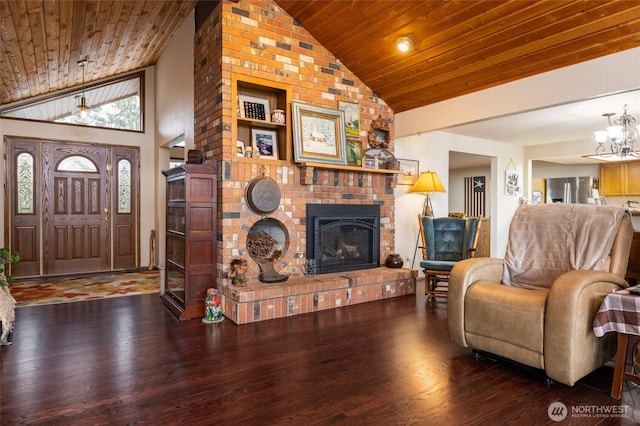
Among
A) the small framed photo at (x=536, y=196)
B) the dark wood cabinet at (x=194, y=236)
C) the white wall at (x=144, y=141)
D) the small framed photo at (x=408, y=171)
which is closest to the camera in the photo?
the dark wood cabinet at (x=194, y=236)

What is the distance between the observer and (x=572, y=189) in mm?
7766

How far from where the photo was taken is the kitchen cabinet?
7027 mm

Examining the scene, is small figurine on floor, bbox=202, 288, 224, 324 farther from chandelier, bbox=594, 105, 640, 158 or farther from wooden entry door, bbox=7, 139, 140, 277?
chandelier, bbox=594, 105, 640, 158

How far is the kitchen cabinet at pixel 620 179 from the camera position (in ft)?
23.1

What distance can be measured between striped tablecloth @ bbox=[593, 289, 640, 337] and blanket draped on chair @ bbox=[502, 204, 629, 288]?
1.61ft


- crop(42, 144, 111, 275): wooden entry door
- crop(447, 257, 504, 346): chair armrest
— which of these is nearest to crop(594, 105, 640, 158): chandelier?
crop(447, 257, 504, 346): chair armrest

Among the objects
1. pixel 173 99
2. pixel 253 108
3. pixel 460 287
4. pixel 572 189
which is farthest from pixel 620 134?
pixel 173 99

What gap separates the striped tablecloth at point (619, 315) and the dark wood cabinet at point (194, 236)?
10.1 feet

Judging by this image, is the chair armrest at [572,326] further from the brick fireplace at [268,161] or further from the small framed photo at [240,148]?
the small framed photo at [240,148]

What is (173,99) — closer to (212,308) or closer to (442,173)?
(212,308)

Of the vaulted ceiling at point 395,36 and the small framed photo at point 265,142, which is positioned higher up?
the vaulted ceiling at point 395,36

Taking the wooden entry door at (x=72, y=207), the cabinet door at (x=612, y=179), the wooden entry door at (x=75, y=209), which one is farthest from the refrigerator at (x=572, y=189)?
the wooden entry door at (x=75, y=209)

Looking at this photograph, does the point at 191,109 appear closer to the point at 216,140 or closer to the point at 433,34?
the point at 216,140

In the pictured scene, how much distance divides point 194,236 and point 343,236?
5.80 ft
